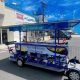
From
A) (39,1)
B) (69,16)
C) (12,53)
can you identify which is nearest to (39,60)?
(12,53)

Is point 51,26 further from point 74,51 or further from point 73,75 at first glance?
point 73,75

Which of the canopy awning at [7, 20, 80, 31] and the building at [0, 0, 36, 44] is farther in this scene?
the building at [0, 0, 36, 44]

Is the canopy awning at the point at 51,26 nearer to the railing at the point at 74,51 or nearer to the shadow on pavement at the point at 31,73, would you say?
the railing at the point at 74,51

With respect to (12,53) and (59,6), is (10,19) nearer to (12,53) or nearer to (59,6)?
(12,53)

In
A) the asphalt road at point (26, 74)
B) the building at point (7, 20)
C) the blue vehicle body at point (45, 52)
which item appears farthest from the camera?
the building at point (7, 20)

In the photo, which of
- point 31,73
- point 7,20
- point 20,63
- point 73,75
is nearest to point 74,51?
point 73,75

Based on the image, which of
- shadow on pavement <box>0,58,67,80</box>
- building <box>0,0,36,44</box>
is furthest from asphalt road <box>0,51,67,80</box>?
building <box>0,0,36,44</box>

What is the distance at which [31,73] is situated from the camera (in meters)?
7.95

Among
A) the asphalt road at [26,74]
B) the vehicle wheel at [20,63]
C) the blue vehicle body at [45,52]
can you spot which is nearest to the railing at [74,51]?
the blue vehicle body at [45,52]

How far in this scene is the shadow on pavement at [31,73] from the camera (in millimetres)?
7340

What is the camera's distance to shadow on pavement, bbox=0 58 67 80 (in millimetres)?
7340

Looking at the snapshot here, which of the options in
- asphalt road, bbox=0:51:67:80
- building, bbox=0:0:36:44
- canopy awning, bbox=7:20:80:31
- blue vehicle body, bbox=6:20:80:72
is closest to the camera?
canopy awning, bbox=7:20:80:31

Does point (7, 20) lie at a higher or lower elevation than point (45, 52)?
higher

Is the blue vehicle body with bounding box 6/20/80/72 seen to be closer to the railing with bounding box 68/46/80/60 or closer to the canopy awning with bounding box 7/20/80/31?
the canopy awning with bounding box 7/20/80/31
